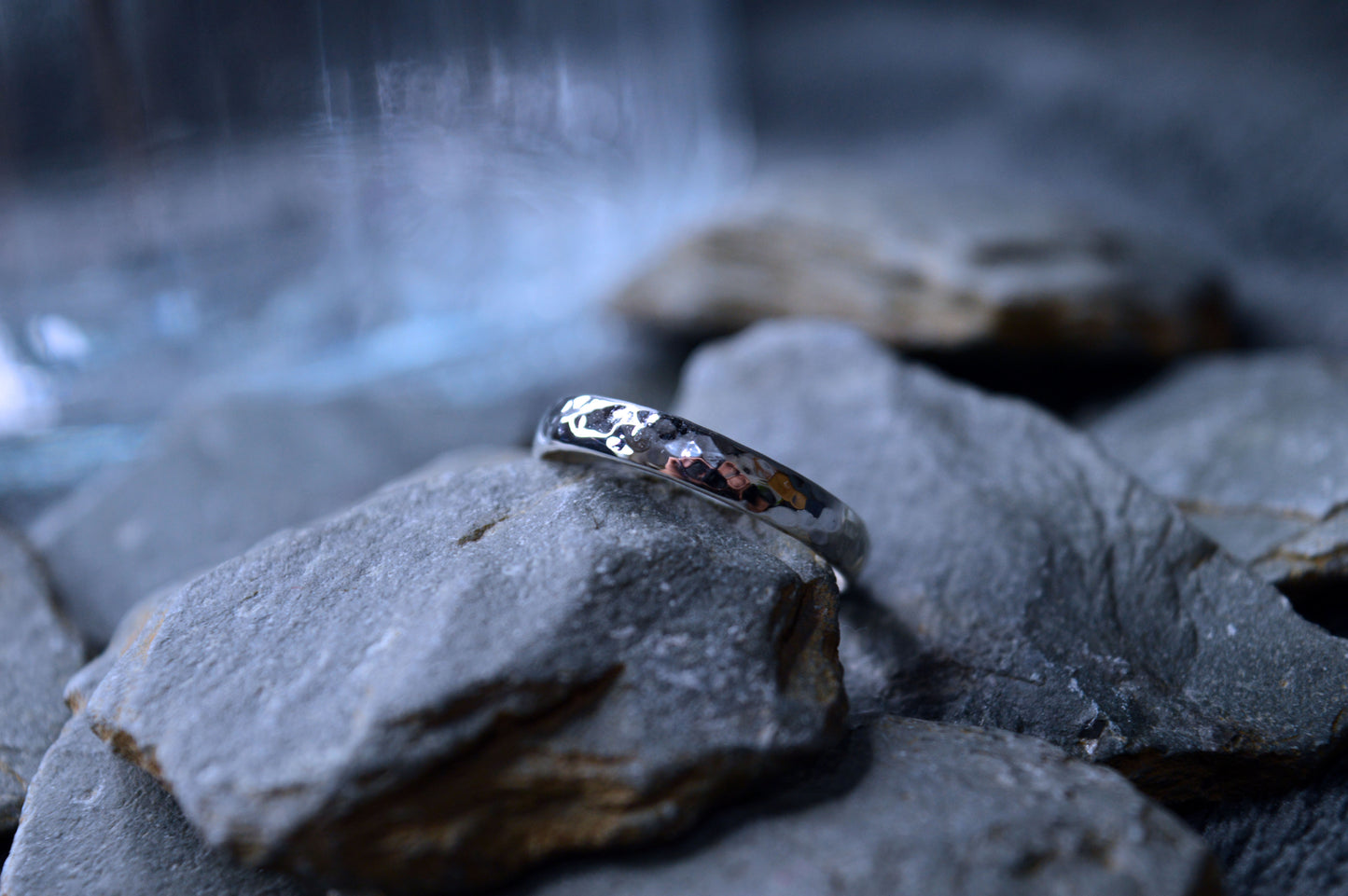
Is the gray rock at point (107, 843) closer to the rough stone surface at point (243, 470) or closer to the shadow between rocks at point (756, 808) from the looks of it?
the shadow between rocks at point (756, 808)

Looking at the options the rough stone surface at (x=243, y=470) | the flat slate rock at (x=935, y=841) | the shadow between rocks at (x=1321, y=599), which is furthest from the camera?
the rough stone surface at (x=243, y=470)

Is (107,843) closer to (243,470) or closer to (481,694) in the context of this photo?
(481,694)

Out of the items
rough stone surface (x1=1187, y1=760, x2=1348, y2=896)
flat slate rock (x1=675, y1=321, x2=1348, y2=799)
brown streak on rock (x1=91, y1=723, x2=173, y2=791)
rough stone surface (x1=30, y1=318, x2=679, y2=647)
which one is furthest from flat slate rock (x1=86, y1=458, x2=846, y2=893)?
rough stone surface (x1=30, y1=318, x2=679, y2=647)

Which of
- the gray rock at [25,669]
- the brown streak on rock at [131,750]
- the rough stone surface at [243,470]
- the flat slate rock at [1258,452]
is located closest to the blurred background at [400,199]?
the rough stone surface at [243,470]

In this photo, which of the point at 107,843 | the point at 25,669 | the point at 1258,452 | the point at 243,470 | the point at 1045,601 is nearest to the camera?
the point at 107,843

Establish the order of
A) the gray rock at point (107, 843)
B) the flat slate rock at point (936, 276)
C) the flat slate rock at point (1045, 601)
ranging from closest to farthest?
the gray rock at point (107, 843)
the flat slate rock at point (1045, 601)
the flat slate rock at point (936, 276)

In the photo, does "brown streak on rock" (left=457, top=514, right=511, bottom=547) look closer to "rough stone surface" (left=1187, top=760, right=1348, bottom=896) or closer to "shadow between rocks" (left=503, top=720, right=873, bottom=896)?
"shadow between rocks" (left=503, top=720, right=873, bottom=896)

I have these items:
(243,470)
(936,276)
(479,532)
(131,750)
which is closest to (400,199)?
(243,470)
